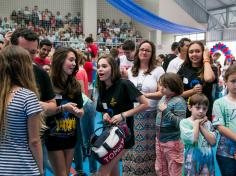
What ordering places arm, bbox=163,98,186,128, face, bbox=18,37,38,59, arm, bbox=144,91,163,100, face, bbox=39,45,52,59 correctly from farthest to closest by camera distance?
face, bbox=39,45,52,59 → arm, bbox=144,91,163,100 → arm, bbox=163,98,186,128 → face, bbox=18,37,38,59

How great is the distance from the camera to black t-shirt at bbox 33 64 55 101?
93.4 inches

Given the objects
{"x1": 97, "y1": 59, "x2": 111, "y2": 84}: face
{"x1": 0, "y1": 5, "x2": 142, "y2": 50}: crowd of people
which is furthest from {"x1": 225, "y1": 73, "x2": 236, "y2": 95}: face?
{"x1": 0, "y1": 5, "x2": 142, "y2": 50}: crowd of people

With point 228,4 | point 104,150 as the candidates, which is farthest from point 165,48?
point 104,150

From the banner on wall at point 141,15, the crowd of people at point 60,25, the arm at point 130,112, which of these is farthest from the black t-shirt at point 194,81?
the crowd of people at point 60,25

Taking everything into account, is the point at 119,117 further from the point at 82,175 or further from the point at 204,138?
the point at 82,175

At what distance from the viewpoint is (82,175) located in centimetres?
373

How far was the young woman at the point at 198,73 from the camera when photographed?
3.15 m

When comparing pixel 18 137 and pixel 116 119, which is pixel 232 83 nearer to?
pixel 116 119

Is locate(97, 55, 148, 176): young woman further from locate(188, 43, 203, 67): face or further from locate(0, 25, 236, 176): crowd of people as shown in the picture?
locate(188, 43, 203, 67): face

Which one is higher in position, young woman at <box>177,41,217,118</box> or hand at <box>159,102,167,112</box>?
young woman at <box>177,41,217,118</box>

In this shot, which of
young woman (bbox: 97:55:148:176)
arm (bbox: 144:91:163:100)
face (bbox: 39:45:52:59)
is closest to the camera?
young woman (bbox: 97:55:148:176)

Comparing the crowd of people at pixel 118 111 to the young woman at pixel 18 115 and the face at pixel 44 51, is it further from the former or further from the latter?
the face at pixel 44 51

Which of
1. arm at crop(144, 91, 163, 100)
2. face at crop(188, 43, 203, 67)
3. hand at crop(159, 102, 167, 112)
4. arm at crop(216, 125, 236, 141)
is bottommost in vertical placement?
arm at crop(216, 125, 236, 141)

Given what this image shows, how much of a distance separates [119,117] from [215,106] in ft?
2.32
